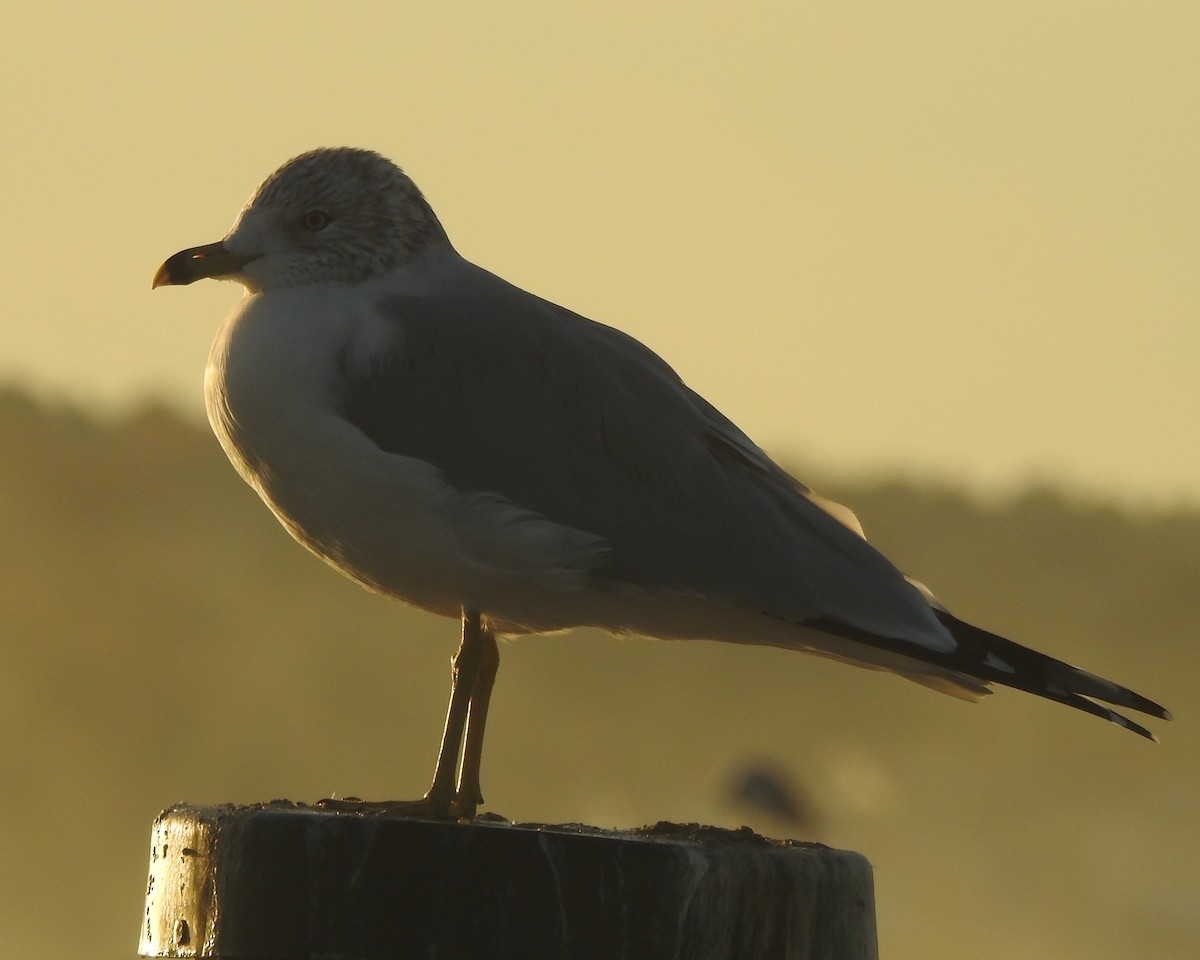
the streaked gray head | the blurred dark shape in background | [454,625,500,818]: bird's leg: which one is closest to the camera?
[454,625,500,818]: bird's leg

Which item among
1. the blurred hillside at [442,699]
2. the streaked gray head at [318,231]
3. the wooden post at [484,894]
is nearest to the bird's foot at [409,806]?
the wooden post at [484,894]

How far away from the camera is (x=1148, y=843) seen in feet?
87.2

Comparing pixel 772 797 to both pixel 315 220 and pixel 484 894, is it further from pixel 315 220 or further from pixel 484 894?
pixel 484 894

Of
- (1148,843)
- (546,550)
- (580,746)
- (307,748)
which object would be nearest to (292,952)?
(546,550)

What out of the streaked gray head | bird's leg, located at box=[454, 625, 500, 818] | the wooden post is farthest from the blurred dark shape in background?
Result: the wooden post

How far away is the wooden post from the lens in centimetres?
455

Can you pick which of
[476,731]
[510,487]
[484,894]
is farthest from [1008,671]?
[484,894]

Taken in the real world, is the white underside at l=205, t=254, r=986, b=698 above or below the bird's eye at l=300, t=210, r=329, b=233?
below

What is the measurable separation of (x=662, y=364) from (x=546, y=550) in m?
1.00

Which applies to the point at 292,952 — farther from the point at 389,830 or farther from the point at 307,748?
the point at 307,748

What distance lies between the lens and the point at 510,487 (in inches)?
238

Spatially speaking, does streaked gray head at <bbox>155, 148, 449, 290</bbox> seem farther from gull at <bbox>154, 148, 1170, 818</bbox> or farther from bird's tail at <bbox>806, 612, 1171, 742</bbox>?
bird's tail at <bbox>806, 612, 1171, 742</bbox>

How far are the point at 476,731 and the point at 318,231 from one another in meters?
1.55

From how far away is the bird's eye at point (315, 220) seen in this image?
21.6 feet
